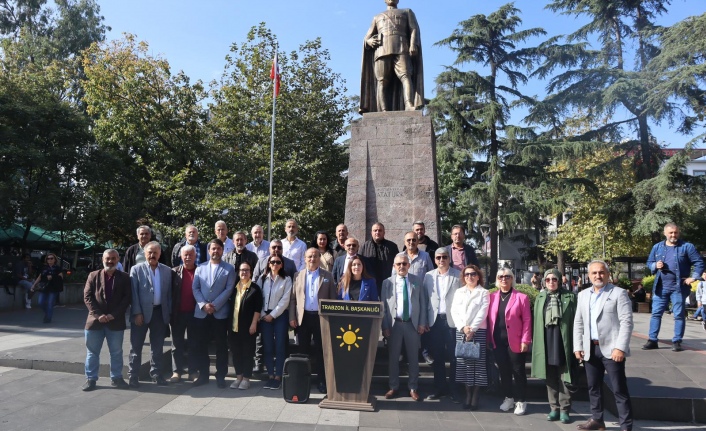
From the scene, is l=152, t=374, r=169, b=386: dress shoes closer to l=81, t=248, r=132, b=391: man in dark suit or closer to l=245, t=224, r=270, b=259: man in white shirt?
l=81, t=248, r=132, b=391: man in dark suit

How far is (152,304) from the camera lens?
21.4 feet

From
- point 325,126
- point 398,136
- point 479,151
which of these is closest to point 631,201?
point 479,151

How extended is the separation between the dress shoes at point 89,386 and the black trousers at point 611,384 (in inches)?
222

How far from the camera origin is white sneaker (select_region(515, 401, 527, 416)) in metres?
5.62

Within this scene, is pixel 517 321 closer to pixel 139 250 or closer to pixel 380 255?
pixel 380 255

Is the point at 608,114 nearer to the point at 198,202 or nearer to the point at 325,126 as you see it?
the point at 325,126

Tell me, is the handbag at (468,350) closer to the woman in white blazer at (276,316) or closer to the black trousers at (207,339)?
the woman in white blazer at (276,316)

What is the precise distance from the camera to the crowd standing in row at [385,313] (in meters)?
5.54

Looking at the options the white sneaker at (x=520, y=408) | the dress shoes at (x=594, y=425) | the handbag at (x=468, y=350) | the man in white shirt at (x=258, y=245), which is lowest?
the dress shoes at (x=594, y=425)

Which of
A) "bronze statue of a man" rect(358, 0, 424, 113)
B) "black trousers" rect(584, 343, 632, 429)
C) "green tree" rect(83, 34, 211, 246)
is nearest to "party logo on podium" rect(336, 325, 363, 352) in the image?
"black trousers" rect(584, 343, 632, 429)

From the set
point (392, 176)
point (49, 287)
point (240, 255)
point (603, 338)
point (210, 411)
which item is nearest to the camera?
point (603, 338)

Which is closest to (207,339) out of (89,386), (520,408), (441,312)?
(89,386)

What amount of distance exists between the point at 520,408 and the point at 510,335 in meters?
0.79

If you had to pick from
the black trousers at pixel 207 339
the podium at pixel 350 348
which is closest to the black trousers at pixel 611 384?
the podium at pixel 350 348
